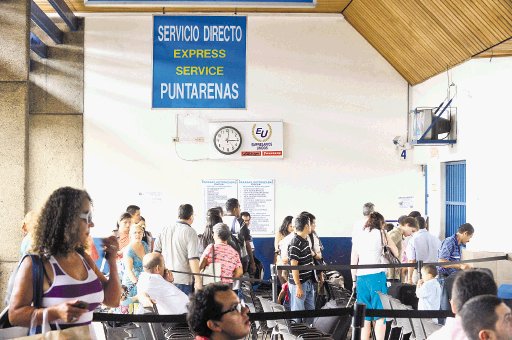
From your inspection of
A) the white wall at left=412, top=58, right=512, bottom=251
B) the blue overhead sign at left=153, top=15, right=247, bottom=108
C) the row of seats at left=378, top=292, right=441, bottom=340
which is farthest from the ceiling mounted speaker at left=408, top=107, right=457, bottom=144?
the row of seats at left=378, top=292, right=441, bottom=340

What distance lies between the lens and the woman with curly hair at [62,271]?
11.8ft

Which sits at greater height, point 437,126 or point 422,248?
point 437,126

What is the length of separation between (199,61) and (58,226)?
1108cm

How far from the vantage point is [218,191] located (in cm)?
1459

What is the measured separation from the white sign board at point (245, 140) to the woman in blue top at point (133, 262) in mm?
6483

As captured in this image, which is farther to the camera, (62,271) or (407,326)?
(407,326)

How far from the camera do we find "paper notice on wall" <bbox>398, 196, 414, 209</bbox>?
48.2ft

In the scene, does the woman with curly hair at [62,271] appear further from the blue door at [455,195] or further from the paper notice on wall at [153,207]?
the paper notice on wall at [153,207]

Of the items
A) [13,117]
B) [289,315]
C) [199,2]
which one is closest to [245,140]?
[199,2]

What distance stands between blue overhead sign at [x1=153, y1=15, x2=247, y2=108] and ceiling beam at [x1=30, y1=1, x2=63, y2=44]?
162 centimetres

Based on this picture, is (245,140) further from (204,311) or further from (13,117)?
(204,311)

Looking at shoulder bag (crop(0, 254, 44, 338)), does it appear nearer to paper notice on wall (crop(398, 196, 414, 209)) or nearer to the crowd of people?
the crowd of people

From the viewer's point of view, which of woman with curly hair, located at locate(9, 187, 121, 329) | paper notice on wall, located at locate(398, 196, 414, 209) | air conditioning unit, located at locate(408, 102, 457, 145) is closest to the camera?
woman with curly hair, located at locate(9, 187, 121, 329)

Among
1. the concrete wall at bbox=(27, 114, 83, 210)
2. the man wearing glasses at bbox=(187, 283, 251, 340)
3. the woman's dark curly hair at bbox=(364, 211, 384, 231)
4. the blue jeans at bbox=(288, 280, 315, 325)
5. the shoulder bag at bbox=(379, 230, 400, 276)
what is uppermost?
the concrete wall at bbox=(27, 114, 83, 210)
